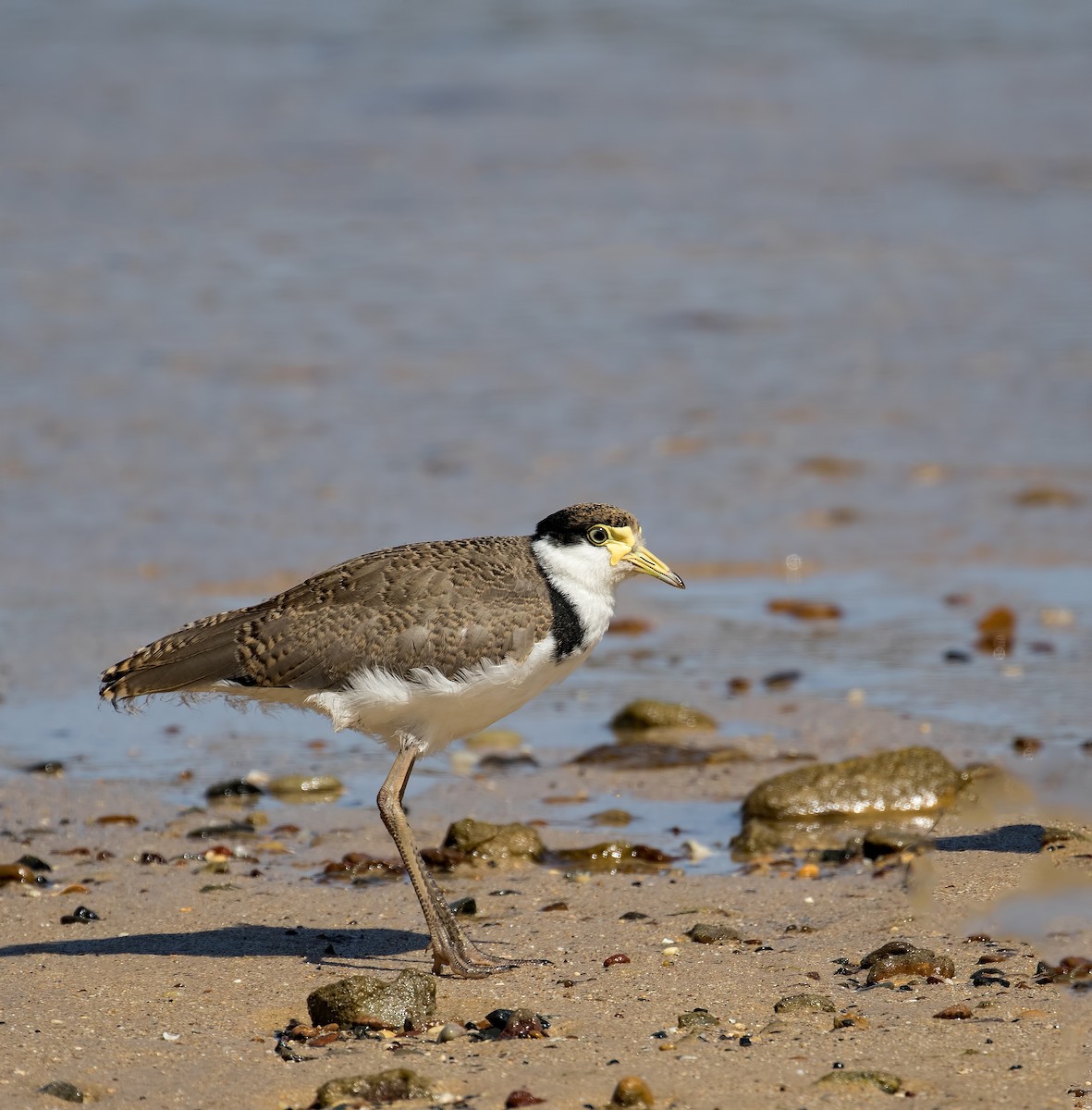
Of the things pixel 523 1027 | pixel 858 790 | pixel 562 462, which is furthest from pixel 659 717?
pixel 562 462

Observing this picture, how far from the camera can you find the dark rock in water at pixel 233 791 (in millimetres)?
7898

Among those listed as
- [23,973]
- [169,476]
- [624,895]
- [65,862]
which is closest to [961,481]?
[169,476]

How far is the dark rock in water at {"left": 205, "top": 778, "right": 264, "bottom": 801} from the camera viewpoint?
7898mm

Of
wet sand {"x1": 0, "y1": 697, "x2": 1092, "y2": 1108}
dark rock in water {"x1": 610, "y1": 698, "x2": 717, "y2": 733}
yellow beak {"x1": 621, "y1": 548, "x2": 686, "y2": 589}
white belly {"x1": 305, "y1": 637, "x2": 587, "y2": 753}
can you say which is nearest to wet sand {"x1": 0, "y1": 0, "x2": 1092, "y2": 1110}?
wet sand {"x1": 0, "y1": 697, "x2": 1092, "y2": 1108}

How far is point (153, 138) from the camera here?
22578mm

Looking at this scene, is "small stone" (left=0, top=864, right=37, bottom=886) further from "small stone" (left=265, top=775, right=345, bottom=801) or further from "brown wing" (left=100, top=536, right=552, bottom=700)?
"small stone" (left=265, top=775, right=345, bottom=801)

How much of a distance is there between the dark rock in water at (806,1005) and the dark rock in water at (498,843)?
1.89 metres

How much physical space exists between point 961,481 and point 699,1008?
7905mm

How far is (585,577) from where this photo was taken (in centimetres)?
651

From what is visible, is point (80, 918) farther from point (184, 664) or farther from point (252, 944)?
point (184, 664)

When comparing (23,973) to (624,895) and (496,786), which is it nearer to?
(624,895)

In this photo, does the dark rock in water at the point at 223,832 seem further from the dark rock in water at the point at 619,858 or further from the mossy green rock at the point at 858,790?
the mossy green rock at the point at 858,790

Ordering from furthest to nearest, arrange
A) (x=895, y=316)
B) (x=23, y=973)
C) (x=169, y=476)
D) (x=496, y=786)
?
(x=895, y=316) → (x=169, y=476) → (x=496, y=786) → (x=23, y=973)

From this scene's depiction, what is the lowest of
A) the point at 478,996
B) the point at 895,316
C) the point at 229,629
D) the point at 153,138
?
the point at 478,996
